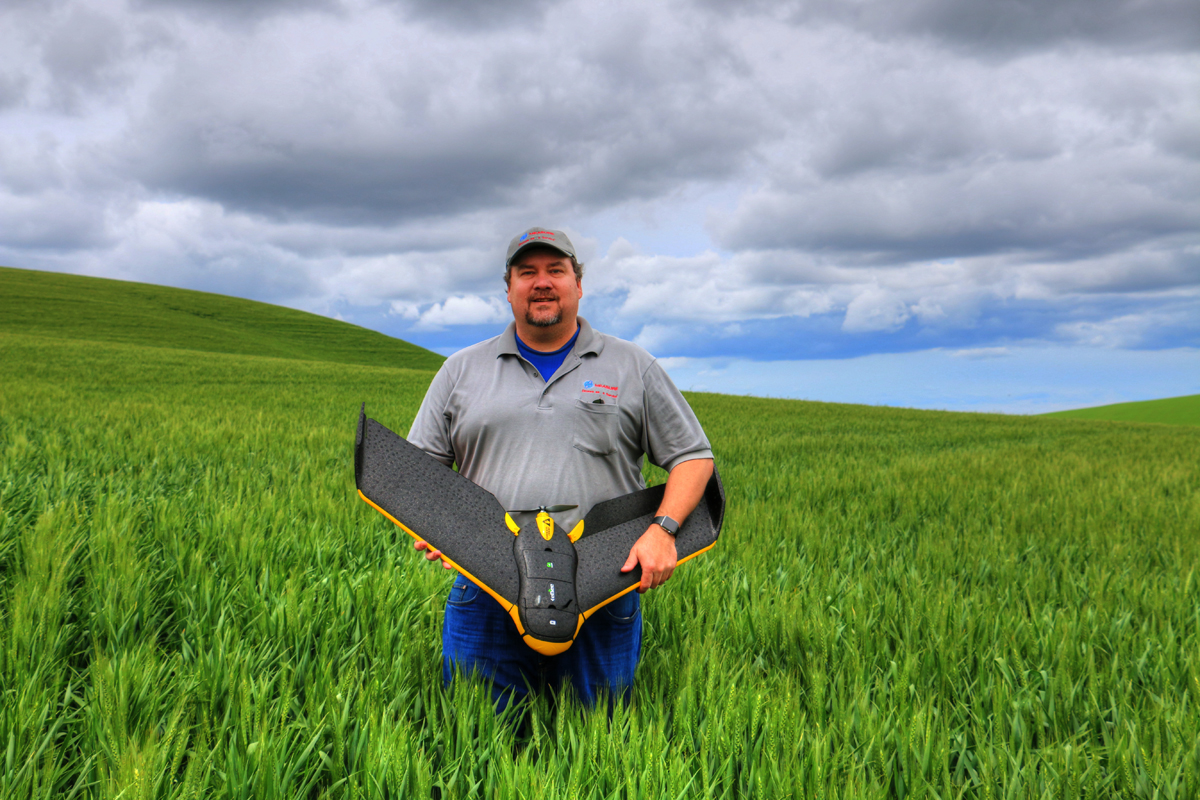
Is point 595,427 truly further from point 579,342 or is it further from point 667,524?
point 667,524

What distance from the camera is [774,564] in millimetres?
4875

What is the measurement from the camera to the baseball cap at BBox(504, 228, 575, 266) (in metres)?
2.53

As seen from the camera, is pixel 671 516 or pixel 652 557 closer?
pixel 652 557

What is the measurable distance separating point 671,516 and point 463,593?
0.93 m

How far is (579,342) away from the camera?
2686mm

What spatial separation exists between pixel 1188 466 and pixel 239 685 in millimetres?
14484

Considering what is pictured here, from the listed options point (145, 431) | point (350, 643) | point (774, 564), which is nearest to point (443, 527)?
point (350, 643)

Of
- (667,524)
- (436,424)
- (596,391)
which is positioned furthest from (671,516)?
(436,424)

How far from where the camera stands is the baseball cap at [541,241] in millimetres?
2528

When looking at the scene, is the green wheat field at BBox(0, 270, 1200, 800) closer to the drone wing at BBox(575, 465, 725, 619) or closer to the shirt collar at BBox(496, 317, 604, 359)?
the drone wing at BBox(575, 465, 725, 619)

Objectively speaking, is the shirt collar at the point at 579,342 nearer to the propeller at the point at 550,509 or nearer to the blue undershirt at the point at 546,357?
the blue undershirt at the point at 546,357

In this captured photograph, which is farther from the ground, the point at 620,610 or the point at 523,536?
the point at 523,536

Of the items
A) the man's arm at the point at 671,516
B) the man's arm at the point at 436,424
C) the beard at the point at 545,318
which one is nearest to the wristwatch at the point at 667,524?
the man's arm at the point at 671,516

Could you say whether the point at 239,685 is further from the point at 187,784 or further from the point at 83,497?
the point at 83,497
